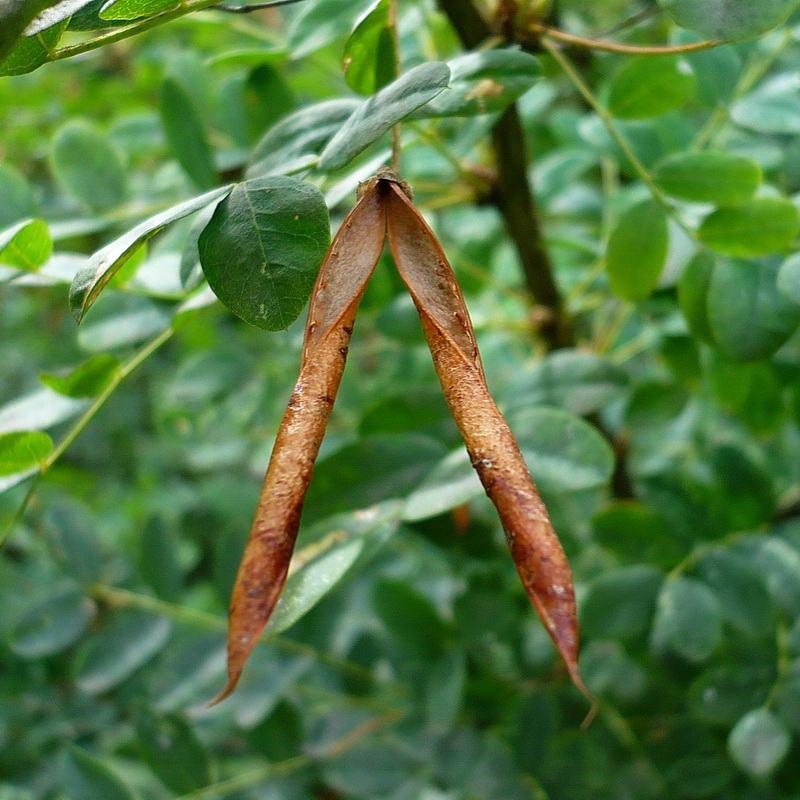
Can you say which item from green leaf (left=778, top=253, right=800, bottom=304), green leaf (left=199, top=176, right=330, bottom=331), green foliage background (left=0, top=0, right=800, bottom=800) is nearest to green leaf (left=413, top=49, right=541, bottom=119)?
green foliage background (left=0, top=0, right=800, bottom=800)

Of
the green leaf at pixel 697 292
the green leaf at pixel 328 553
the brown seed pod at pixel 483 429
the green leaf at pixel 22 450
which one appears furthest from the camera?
the green leaf at pixel 697 292

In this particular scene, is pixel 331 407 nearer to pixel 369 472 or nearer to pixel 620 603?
pixel 369 472

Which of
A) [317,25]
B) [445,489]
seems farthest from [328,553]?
[317,25]

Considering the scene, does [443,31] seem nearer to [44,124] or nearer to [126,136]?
[126,136]

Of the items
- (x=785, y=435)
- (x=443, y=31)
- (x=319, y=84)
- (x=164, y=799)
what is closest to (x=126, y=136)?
(x=319, y=84)

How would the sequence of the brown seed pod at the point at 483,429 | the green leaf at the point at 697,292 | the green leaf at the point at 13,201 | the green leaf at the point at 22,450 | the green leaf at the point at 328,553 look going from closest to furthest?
the brown seed pod at the point at 483,429 → the green leaf at the point at 328,553 → the green leaf at the point at 22,450 → the green leaf at the point at 697,292 → the green leaf at the point at 13,201

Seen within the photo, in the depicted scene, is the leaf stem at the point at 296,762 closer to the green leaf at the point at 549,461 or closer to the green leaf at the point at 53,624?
the green leaf at the point at 53,624

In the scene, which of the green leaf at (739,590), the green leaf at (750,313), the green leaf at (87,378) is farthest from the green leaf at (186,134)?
the green leaf at (739,590)

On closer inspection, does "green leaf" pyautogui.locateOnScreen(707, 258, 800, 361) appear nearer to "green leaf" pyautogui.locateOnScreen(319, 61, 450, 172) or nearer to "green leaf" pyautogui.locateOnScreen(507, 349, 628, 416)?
"green leaf" pyautogui.locateOnScreen(507, 349, 628, 416)
